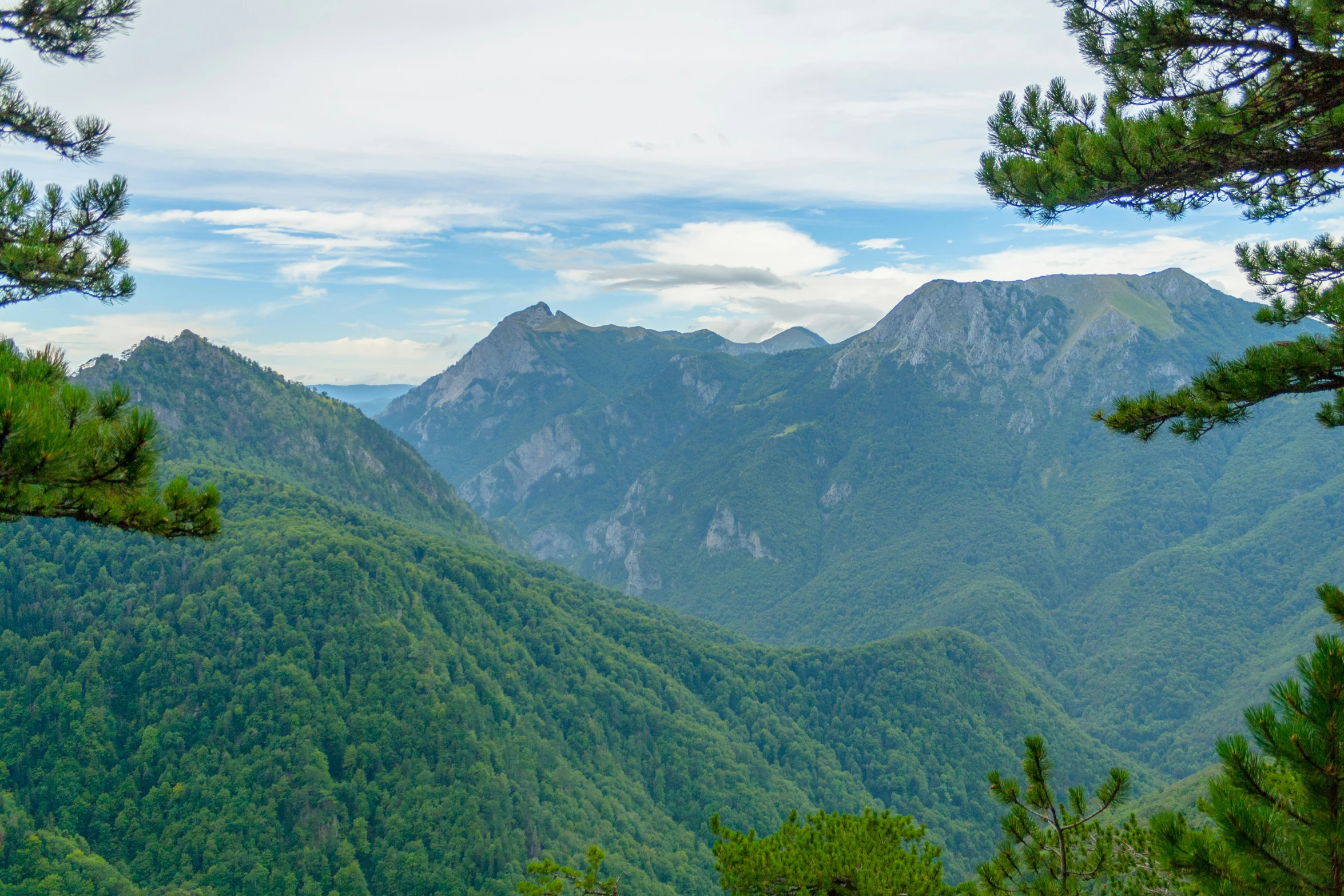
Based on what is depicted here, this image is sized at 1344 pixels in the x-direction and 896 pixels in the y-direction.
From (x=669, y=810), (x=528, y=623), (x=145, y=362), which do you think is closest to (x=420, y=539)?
(x=528, y=623)

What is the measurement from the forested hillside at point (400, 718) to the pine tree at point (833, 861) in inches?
2997

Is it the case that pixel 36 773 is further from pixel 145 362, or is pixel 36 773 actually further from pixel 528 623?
pixel 145 362

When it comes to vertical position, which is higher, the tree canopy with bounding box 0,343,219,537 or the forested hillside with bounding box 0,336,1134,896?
the tree canopy with bounding box 0,343,219,537

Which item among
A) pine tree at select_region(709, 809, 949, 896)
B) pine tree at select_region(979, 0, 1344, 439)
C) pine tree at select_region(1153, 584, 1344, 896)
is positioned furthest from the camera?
pine tree at select_region(709, 809, 949, 896)

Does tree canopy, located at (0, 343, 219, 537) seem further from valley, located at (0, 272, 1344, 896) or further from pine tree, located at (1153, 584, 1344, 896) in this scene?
valley, located at (0, 272, 1344, 896)

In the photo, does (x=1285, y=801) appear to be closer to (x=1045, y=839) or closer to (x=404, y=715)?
(x=1045, y=839)

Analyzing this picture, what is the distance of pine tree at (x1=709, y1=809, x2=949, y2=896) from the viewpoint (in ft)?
46.5

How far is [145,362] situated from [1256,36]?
672 ft

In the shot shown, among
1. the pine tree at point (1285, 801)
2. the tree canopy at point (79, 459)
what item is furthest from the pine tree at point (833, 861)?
the tree canopy at point (79, 459)

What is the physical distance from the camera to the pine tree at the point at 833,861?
14.2 meters

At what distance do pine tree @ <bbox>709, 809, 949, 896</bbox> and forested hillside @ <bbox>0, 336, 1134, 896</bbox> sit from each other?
76.1 metres

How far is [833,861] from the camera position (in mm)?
14789

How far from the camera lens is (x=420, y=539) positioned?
141625 mm

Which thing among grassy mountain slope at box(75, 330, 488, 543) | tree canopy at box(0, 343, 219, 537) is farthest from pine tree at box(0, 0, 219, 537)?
grassy mountain slope at box(75, 330, 488, 543)
